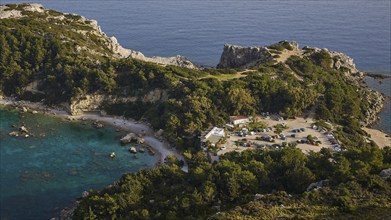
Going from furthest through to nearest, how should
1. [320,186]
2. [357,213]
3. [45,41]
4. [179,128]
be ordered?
[45,41]
[179,128]
[320,186]
[357,213]

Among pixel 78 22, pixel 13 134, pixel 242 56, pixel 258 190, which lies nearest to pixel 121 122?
pixel 13 134

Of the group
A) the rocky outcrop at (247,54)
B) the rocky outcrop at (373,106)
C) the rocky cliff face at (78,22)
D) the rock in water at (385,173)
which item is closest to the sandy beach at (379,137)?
the rocky outcrop at (373,106)

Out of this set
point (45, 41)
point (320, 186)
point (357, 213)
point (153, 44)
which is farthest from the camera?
point (153, 44)

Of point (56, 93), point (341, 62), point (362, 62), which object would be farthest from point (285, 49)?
point (56, 93)

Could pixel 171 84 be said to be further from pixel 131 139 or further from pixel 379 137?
pixel 379 137

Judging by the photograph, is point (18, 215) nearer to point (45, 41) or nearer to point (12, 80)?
Answer: point (12, 80)

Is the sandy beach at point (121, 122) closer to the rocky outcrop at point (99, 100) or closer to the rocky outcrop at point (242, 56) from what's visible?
the rocky outcrop at point (99, 100)

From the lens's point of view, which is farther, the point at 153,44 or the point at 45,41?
the point at 153,44
